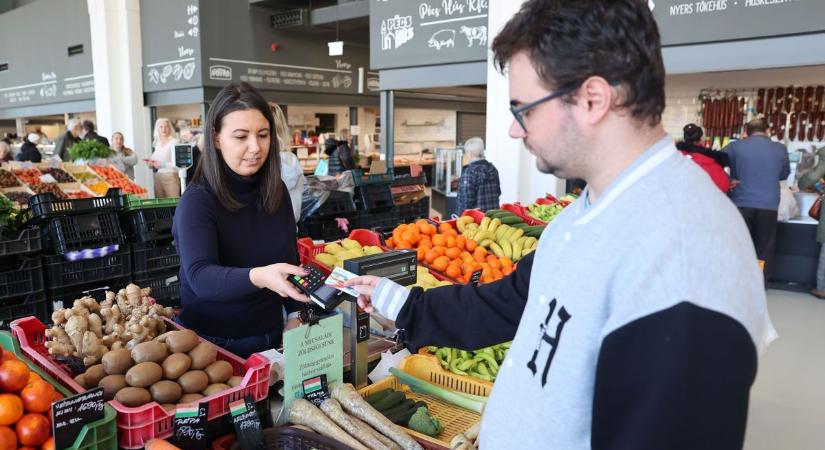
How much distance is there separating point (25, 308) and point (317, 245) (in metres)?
1.87

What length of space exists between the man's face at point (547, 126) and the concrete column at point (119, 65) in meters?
11.2

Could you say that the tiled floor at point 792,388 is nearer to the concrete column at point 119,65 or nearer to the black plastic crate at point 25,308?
the black plastic crate at point 25,308

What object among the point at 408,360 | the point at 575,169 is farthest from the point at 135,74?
the point at 575,169

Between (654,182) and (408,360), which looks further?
(408,360)

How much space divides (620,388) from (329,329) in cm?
108

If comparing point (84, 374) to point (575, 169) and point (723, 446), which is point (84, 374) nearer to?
point (575, 169)

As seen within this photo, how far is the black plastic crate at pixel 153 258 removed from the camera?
4074mm

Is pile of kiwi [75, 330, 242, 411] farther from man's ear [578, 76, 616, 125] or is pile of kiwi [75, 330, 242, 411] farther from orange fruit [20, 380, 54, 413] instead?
man's ear [578, 76, 616, 125]

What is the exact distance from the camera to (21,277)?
3.49 m

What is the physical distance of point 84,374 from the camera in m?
1.58

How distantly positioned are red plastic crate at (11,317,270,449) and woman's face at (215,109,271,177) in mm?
591

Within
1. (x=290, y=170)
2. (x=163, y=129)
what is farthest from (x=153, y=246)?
(x=163, y=129)

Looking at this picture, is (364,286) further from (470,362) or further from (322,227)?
(322,227)

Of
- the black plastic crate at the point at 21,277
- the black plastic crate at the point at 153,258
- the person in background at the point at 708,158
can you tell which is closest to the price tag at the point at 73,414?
the black plastic crate at the point at 21,277
